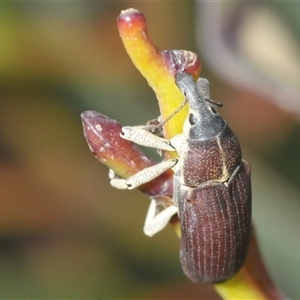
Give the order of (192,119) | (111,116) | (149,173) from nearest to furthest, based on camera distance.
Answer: (149,173), (192,119), (111,116)

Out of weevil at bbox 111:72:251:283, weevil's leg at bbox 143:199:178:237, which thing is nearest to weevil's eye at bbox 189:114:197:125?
weevil at bbox 111:72:251:283

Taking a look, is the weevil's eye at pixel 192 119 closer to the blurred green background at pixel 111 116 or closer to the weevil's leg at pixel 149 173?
the weevil's leg at pixel 149 173

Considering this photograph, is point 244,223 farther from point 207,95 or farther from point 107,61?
point 107,61

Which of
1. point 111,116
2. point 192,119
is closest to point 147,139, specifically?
point 192,119

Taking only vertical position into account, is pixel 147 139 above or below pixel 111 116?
above

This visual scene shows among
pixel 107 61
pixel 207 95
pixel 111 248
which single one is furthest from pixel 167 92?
pixel 107 61

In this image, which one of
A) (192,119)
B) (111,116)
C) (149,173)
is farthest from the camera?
(111,116)

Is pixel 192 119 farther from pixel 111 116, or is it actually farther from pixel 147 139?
pixel 111 116
